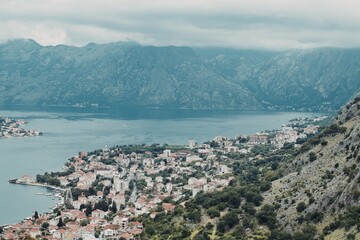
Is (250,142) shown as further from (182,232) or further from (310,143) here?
(182,232)

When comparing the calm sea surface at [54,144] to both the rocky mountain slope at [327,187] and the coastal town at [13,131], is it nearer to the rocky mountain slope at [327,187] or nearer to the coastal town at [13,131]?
the coastal town at [13,131]

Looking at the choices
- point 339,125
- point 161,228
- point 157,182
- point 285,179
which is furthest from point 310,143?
point 157,182

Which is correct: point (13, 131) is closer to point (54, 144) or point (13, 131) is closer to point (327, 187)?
point (54, 144)

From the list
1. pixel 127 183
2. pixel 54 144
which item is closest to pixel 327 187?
pixel 127 183

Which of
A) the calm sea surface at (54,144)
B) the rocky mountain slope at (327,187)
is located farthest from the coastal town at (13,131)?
the rocky mountain slope at (327,187)

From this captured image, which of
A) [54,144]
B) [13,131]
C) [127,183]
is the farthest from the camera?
[13,131]
